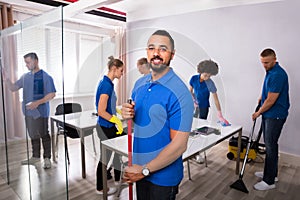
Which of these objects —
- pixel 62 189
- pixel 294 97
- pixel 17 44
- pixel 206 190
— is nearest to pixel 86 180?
pixel 62 189

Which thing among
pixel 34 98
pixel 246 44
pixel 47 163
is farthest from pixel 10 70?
pixel 246 44

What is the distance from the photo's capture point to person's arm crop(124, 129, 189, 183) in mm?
944

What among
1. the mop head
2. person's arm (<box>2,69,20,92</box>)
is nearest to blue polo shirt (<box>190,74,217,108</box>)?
→ the mop head

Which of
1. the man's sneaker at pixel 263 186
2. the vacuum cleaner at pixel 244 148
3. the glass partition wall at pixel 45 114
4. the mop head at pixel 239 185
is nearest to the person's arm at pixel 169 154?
the glass partition wall at pixel 45 114

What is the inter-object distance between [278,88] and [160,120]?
152 cm

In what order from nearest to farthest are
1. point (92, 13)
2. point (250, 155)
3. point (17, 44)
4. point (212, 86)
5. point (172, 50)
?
1. point (172, 50)
2. point (17, 44)
3. point (212, 86)
4. point (250, 155)
5. point (92, 13)

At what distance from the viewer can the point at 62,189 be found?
5.81ft

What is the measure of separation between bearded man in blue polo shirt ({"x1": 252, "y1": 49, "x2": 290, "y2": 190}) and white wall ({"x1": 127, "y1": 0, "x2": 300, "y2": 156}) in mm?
532

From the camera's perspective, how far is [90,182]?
226 cm

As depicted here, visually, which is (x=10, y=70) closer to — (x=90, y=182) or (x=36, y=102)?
(x=36, y=102)

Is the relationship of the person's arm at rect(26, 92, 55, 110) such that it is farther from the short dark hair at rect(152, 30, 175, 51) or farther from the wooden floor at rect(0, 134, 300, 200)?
the short dark hair at rect(152, 30, 175, 51)

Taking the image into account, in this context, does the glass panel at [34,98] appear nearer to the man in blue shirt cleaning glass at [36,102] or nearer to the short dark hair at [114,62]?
the man in blue shirt cleaning glass at [36,102]

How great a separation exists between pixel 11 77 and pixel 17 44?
0.38 meters

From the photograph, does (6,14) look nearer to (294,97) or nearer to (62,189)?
(62,189)
